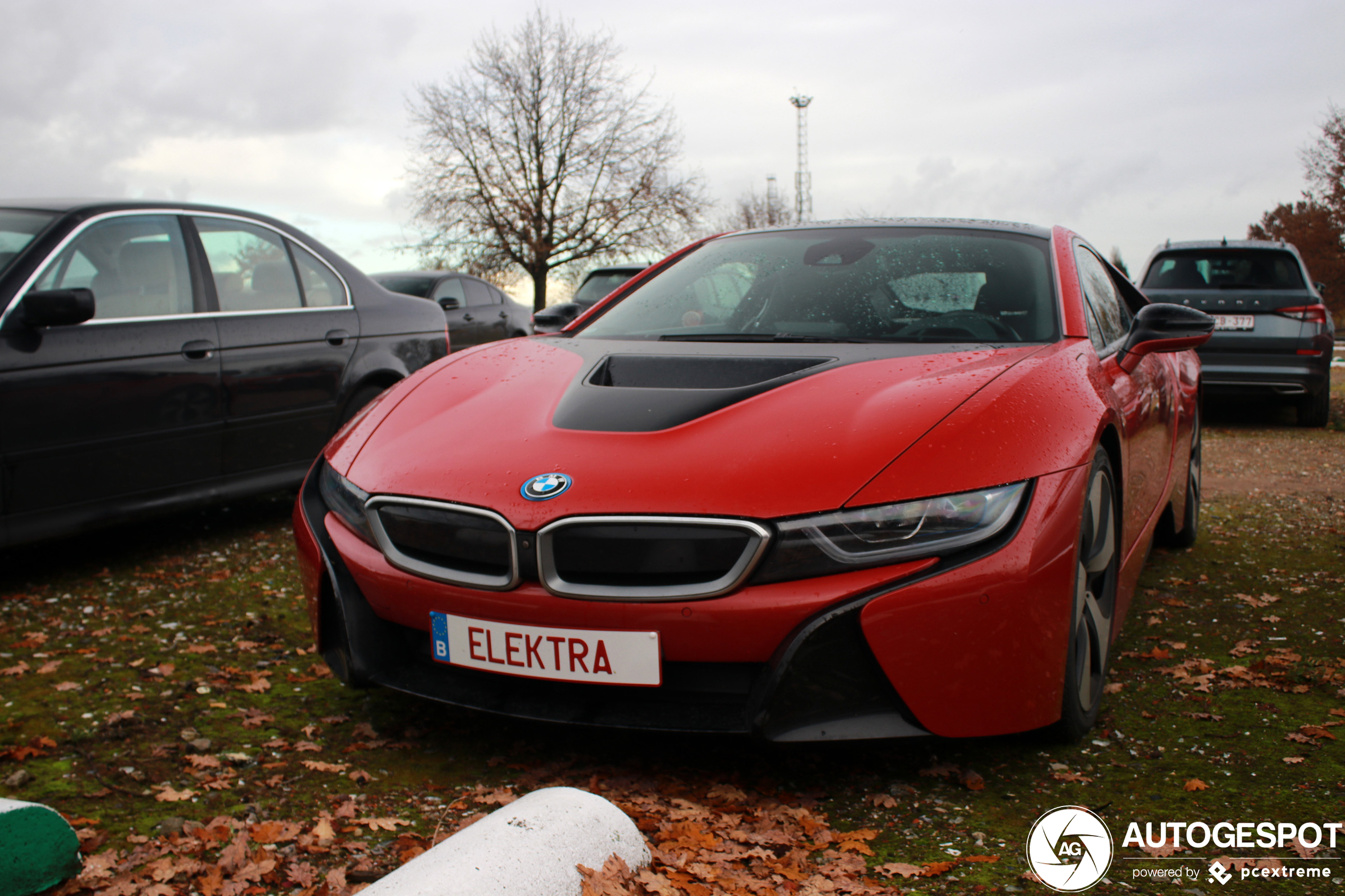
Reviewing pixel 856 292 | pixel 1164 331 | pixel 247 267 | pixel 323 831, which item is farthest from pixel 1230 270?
pixel 323 831

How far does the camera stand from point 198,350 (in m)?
4.80

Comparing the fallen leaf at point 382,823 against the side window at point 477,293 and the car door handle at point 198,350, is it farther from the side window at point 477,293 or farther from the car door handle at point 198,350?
the side window at point 477,293

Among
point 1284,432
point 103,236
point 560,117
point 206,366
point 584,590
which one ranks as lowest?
point 1284,432

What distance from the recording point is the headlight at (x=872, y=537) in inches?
87.7

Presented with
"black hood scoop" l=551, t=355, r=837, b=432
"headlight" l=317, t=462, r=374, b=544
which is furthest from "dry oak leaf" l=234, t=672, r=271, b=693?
"black hood scoop" l=551, t=355, r=837, b=432

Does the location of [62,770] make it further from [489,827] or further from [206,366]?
[206,366]

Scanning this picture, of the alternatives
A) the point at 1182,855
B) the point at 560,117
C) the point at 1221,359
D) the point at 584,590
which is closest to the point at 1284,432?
the point at 1221,359

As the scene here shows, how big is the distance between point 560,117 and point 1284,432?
28.3 m

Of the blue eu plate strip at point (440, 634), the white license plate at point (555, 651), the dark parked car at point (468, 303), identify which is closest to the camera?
the white license plate at point (555, 651)

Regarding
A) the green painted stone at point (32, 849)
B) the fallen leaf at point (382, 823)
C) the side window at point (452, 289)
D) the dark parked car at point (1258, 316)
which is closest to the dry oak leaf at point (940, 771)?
the fallen leaf at point (382, 823)

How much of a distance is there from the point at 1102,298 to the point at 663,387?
1.91 m

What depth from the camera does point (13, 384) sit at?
405cm

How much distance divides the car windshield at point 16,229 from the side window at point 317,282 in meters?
1.27

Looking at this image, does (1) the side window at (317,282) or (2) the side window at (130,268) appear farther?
(1) the side window at (317,282)
